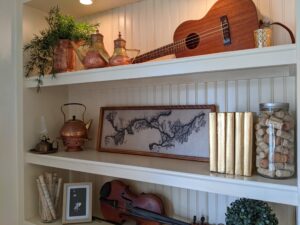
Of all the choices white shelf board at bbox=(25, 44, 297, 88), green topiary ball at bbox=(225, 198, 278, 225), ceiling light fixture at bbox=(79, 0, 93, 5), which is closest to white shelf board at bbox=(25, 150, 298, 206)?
green topiary ball at bbox=(225, 198, 278, 225)

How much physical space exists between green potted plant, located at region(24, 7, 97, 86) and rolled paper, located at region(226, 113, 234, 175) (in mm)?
959

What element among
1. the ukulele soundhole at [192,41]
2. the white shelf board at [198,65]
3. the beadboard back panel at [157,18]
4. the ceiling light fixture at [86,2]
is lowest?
the white shelf board at [198,65]

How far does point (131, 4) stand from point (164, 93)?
57 centimetres

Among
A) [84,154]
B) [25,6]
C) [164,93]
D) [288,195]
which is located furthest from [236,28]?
[25,6]

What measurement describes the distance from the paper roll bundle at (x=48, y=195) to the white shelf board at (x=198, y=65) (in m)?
0.61

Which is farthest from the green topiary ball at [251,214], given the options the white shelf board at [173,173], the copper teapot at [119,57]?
the copper teapot at [119,57]

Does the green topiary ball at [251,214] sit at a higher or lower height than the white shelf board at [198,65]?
lower

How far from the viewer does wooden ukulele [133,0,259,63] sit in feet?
3.52

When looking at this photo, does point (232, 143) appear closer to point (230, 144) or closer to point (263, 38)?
point (230, 144)

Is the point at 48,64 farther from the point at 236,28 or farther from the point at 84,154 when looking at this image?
the point at 236,28

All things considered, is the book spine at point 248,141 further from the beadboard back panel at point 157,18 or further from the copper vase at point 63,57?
the copper vase at point 63,57

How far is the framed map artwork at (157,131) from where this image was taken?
131cm

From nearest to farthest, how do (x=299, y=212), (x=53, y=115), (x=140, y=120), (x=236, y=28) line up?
(x=299, y=212)
(x=236, y=28)
(x=140, y=120)
(x=53, y=115)

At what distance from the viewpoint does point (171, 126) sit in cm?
140
